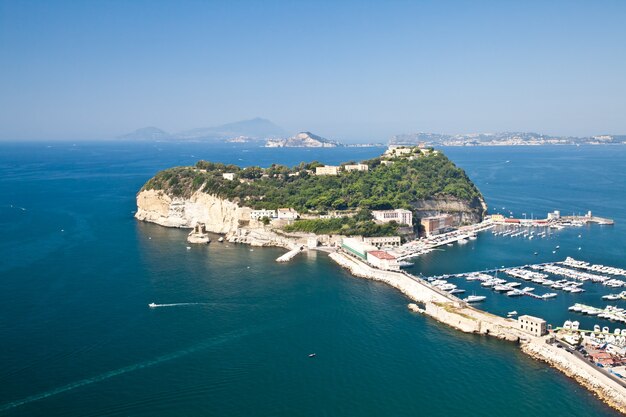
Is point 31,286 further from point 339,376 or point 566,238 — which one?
point 566,238

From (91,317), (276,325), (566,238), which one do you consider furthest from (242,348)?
(566,238)

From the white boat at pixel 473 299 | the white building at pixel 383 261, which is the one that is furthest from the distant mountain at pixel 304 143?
the white boat at pixel 473 299

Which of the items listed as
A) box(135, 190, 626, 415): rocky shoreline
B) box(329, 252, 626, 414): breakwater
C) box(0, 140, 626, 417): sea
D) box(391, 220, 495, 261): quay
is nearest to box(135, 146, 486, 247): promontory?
box(135, 190, 626, 415): rocky shoreline

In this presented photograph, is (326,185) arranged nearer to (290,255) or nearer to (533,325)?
(290,255)

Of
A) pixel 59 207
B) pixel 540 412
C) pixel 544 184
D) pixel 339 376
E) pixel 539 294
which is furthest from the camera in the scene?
pixel 544 184

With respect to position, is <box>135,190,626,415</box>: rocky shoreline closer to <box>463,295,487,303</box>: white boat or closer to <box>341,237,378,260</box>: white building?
<box>341,237,378,260</box>: white building

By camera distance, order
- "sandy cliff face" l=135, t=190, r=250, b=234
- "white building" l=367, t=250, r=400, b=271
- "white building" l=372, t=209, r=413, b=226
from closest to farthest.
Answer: "white building" l=367, t=250, r=400, b=271 < "white building" l=372, t=209, r=413, b=226 < "sandy cliff face" l=135, t=190, r=250, b=234
